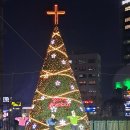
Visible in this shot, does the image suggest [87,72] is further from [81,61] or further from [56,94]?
[56,94]

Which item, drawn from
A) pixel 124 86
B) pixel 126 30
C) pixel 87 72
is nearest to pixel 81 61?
pixel 87 72

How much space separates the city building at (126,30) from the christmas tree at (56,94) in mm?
124739

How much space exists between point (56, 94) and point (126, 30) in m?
131

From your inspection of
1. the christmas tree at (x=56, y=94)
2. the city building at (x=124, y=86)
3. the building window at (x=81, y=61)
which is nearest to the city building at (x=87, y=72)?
the building window at (x=81, y=61)

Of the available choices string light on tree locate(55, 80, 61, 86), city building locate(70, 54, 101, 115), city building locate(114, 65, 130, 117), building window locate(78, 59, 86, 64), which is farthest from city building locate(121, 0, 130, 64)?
string light on tree locate(55, 80, 61, 86)

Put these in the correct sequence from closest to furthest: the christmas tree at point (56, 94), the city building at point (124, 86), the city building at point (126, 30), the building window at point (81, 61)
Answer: the christmas tree at point (56, 94) < the city building at point (124, 86) < the city building at point (126, 30) < the building window at point (81, 61)

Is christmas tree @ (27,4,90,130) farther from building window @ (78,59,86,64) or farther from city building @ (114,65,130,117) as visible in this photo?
building window @ (78,59,86,64)

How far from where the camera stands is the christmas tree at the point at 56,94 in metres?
30.1

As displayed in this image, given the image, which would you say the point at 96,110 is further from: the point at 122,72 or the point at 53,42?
the point at 53,42

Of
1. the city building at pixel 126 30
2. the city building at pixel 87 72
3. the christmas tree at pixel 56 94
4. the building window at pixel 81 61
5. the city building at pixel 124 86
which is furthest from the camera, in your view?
the building window at pixel 81 61

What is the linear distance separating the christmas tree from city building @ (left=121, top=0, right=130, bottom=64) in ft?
409

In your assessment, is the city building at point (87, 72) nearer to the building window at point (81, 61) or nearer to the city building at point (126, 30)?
the building window at point (81, 61)

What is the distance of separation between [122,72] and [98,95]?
39.0 ft

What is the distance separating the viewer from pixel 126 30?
15900 cm
